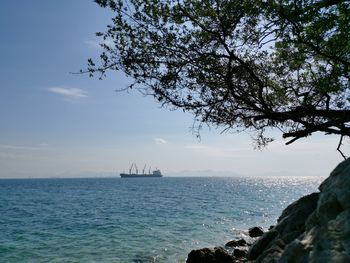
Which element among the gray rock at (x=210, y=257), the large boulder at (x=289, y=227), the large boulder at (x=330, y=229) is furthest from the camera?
the gray rock at (x=210, y=257)

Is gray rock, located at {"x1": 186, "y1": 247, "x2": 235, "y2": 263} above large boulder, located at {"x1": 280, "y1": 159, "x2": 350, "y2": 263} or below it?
below

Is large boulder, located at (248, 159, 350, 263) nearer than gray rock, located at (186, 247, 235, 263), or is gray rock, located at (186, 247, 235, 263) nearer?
large boulder, located at (248, 159, 350, 263)

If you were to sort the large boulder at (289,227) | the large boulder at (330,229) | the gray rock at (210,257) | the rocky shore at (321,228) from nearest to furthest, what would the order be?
the large boulder at (330,229), the rocky shore at (321,228), the large boulder at (289,227), the gray rock at (210,257)

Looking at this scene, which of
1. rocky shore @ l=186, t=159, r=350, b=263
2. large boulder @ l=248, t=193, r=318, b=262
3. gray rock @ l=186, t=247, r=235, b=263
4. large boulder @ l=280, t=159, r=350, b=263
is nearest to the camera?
large boulder @ l=280, t=159, r=350, b=263

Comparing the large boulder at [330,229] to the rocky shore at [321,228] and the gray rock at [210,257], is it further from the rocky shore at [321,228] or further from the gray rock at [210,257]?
the gray rock at [210,257]

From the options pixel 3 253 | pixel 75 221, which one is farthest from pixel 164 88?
pixel 75 221

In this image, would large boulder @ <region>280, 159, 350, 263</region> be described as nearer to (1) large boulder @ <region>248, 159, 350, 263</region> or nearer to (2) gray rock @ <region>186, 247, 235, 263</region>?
(1) large boulder @ <region>248, 159, 350, 263</region>

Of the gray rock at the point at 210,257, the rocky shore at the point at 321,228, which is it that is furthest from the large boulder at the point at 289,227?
the gray rock at the point at 210,257

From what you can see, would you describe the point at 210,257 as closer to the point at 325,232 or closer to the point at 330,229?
the point at 325,232

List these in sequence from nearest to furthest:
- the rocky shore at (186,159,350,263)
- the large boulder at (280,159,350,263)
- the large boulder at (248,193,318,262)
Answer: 1. the large boulder at (280,159,350,263)
2. the rocky shore at (186,159,350,263)
3. the large boulder at (248,193,318,262)

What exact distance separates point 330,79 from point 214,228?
33.1 m

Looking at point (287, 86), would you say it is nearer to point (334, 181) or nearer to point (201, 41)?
point (201, 41)

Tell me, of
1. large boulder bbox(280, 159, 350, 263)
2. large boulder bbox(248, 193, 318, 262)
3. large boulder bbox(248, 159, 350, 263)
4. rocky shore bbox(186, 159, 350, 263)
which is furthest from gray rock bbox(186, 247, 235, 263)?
large boulder bbox(280, 159, 350, 263)

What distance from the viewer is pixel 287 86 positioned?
14.7 m
